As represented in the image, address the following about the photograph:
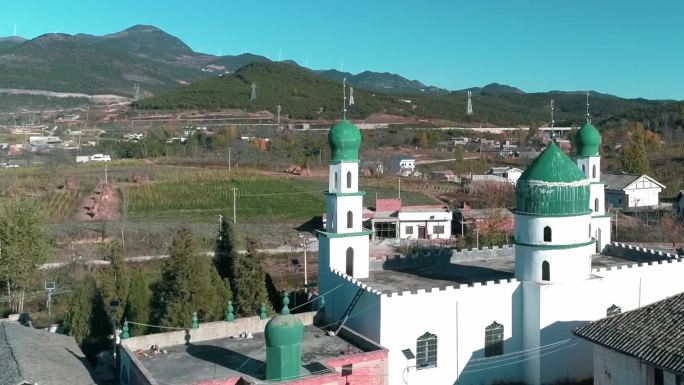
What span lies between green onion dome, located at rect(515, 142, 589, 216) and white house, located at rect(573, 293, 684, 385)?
2.85 m

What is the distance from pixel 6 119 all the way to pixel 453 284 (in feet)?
362

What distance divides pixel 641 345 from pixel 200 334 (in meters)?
9.82

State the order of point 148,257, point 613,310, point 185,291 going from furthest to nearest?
point 148,257, point 185,291, point 613,310

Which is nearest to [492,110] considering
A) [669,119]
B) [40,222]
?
[669,119]

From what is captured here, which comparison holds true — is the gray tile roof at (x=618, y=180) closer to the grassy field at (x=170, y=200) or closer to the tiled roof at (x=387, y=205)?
the grassy field at (x=170, y=200)

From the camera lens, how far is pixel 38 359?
15672mm

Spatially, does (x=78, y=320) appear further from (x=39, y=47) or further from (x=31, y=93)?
(x=39, y=47)

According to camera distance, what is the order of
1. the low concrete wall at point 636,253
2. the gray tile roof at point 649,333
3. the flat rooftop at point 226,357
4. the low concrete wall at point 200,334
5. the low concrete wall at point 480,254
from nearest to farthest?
1. the gray tile roof at point 649,333
2. the flat rooftop at point 226,357
3. the low concrete wall at point 200,334
4. the low concrete wall at point 636,253
5. the low concrete wall at point 480,254

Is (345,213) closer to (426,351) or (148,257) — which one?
(426,351)

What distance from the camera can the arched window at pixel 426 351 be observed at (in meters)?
16.9

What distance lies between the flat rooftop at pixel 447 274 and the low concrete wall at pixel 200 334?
98.4 inches

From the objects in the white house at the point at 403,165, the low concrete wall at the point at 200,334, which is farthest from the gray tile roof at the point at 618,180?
the low concrete wall at the point at 200,334

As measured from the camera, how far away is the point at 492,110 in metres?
149

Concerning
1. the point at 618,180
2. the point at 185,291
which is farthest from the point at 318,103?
the point at 185,291
